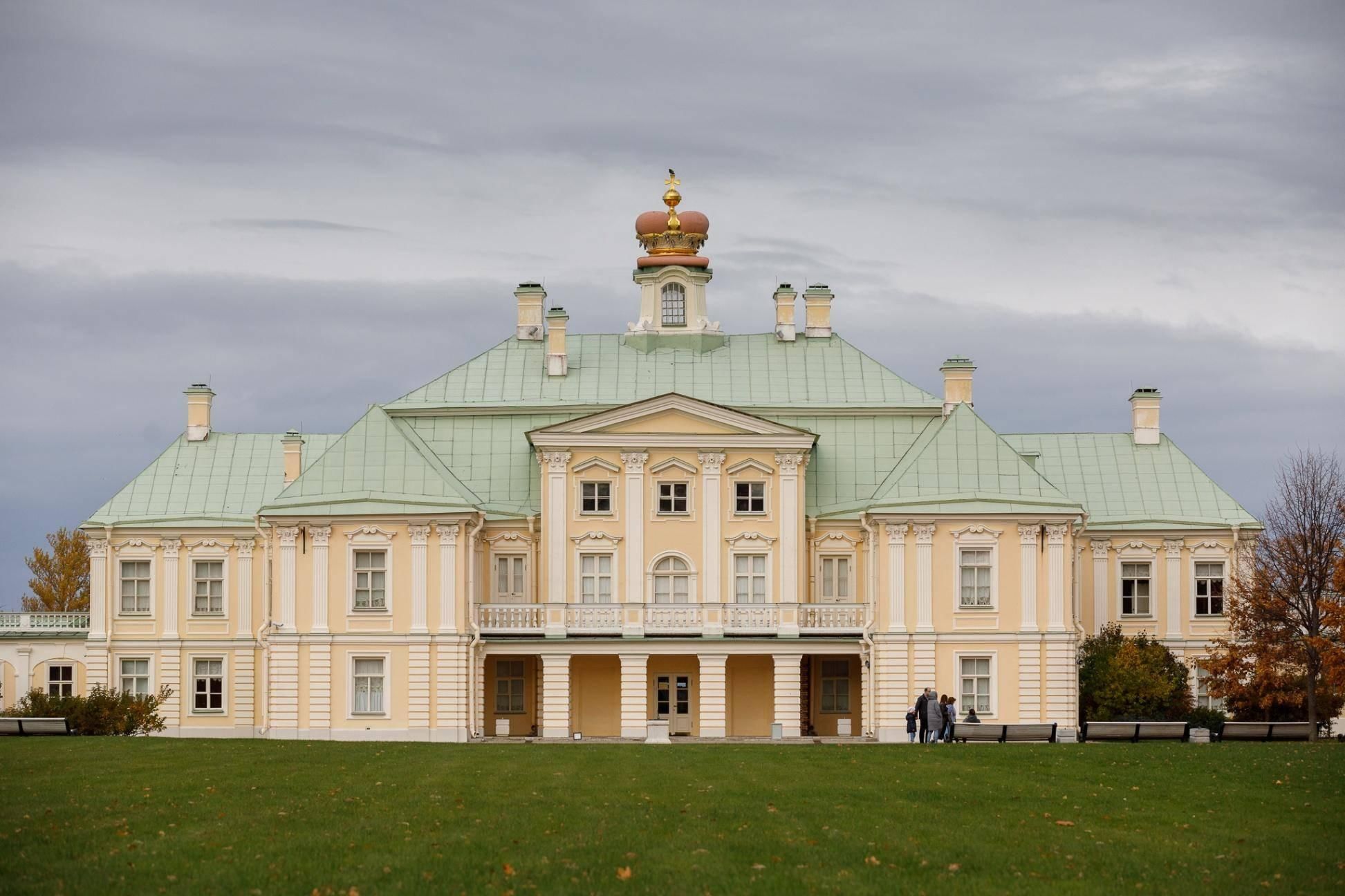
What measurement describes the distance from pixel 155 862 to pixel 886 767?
16.4m

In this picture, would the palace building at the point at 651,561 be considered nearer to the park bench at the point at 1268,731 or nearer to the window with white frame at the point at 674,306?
the window with white frame at the point at 674,306

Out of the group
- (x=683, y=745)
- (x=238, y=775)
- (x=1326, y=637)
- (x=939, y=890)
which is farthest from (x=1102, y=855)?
(x=1326, y=637)

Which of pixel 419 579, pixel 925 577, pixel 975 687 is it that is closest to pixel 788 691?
pixel 925 577

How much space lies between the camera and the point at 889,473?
6103 centimetres

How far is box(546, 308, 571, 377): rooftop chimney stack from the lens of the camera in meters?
64.8

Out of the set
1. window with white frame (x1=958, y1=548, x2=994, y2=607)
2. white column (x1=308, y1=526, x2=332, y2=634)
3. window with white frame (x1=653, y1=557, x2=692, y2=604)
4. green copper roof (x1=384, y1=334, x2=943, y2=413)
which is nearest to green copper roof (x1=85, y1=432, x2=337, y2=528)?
green copper roof (x1=384, y1=334, x2=943, y2=413)

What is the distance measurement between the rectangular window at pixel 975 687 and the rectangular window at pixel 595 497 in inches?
460

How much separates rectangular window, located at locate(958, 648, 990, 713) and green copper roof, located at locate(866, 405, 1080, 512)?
15.6 ft

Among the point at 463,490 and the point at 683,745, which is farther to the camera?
the point at 463,490

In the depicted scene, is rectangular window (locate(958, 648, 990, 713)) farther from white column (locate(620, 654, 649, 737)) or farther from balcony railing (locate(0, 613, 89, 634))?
balcony railing (locate(0, 613, 89, 634))

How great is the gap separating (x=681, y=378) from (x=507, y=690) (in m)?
11.9

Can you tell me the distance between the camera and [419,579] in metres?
57.4

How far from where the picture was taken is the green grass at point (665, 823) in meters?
22.8

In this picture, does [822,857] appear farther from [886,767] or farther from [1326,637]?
[1326,637]
